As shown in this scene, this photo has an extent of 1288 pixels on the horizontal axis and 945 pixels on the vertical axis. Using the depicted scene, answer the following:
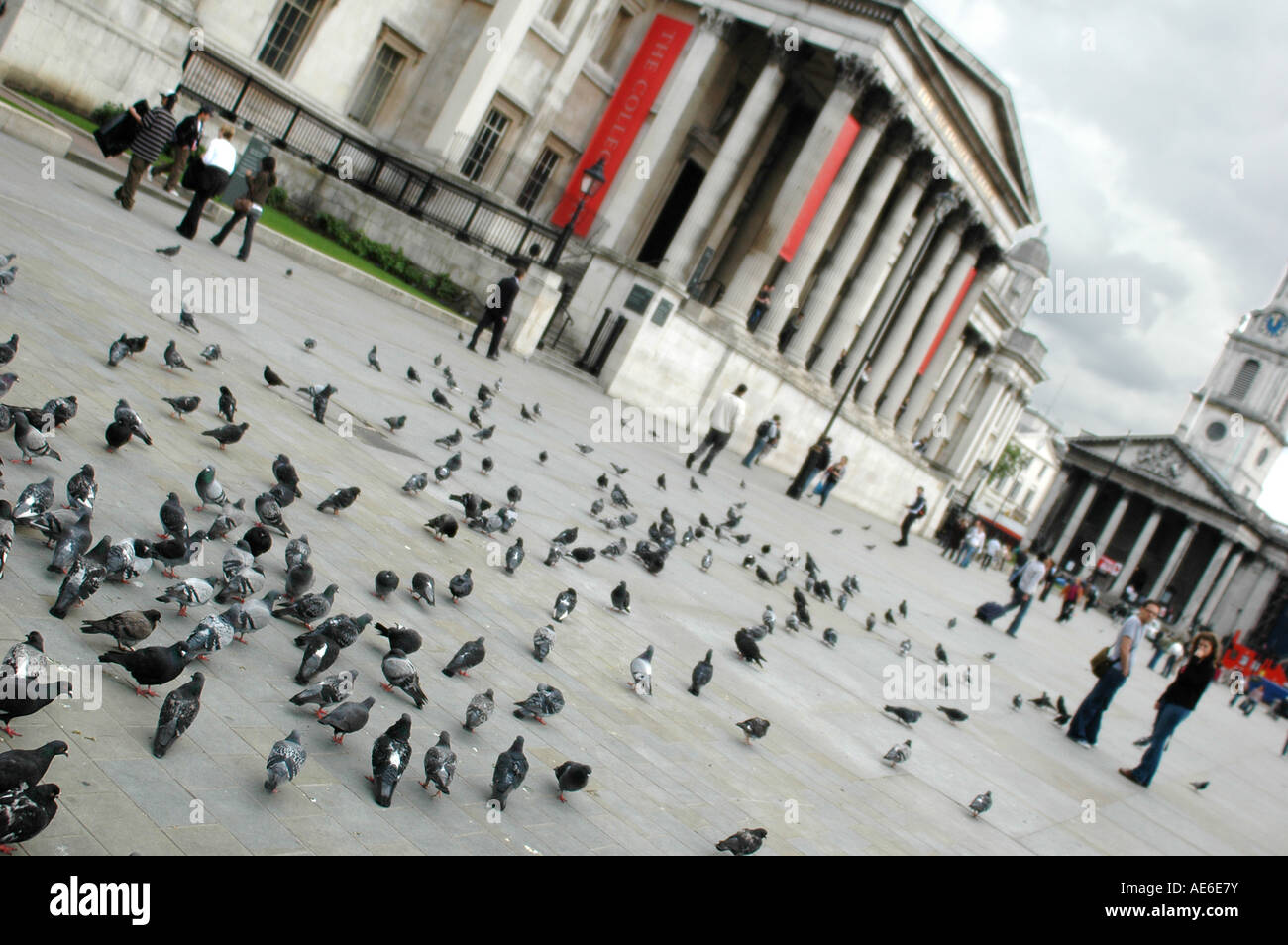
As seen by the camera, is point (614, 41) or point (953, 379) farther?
point (953, 379)

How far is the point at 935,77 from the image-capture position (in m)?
31.3

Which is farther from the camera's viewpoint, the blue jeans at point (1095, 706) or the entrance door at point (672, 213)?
the entrance door at point (672, 213)

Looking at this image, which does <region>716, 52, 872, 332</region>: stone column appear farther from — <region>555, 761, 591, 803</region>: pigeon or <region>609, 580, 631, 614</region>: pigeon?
<region>555, 761, 591, 803</region>: pigeon

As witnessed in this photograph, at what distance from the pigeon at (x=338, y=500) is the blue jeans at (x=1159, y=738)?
28.1 feet

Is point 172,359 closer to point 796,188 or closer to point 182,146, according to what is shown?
point 182,146

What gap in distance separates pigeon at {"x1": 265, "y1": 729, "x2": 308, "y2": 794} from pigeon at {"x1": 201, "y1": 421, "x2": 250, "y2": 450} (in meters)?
3.62

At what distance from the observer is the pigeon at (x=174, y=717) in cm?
327

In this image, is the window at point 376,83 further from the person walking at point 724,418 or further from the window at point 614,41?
the person walking at point 724,418

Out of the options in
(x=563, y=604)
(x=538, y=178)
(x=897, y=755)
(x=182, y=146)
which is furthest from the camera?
(x=538, y=178)

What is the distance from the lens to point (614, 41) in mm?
33469

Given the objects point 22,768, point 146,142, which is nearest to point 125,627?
point 22,768

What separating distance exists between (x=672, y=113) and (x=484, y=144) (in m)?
6.05

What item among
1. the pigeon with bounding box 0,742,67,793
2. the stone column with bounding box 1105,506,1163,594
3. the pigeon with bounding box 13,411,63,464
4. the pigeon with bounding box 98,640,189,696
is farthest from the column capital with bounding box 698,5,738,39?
the stone column with bounding box 1105,506,1163,594

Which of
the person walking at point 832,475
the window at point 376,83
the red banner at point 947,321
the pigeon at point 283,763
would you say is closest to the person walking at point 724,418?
the person walking at point 832,475
